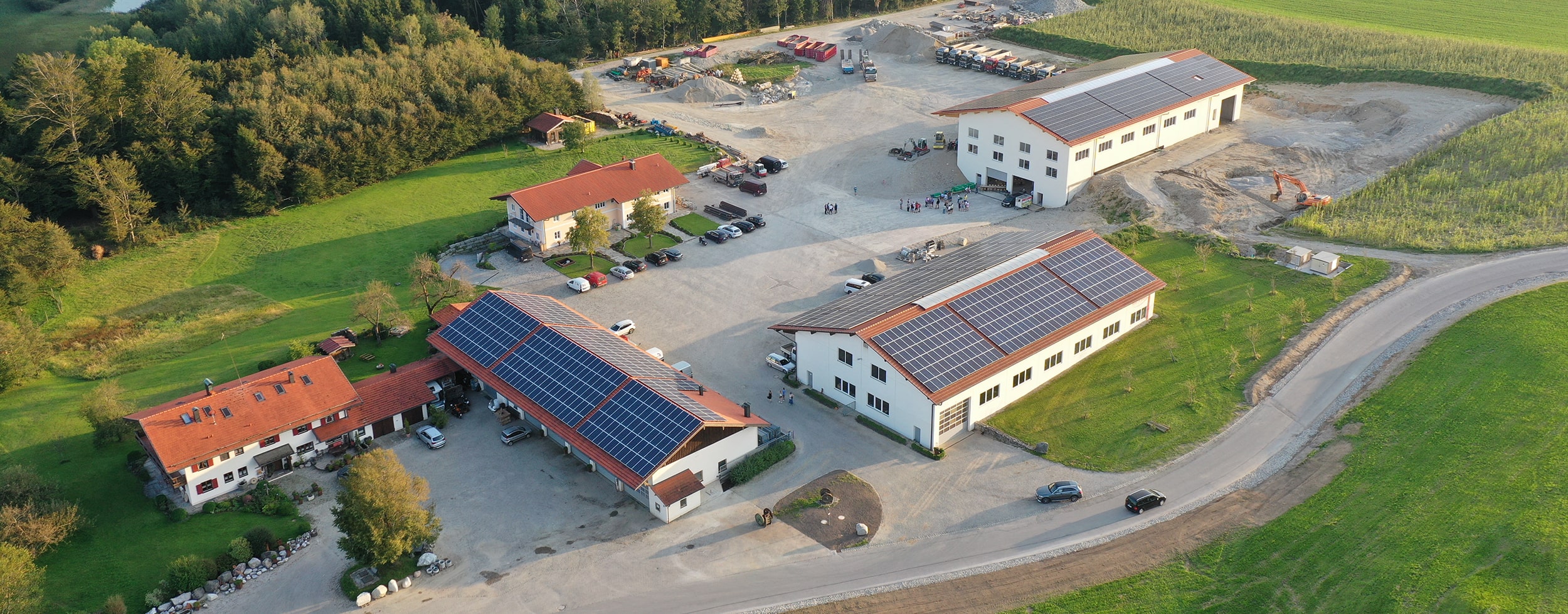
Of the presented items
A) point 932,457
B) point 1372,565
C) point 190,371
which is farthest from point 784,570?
point 190,371

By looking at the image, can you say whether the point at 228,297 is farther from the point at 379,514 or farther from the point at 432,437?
the point at 379,514

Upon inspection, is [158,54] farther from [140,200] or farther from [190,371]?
[190,371]

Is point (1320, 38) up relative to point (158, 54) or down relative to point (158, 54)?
down

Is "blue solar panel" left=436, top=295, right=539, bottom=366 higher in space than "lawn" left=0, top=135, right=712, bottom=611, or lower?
higher

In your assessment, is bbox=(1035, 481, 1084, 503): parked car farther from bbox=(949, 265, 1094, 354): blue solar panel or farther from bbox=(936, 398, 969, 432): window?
bbox=(949, 265, 1094, 354): blue solar panel

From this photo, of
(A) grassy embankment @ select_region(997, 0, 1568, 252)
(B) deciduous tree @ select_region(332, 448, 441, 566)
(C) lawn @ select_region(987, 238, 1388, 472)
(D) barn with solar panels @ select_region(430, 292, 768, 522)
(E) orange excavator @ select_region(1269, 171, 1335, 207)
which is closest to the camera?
(B) deciduous tree @ select_region(332, 448, 441, 566)

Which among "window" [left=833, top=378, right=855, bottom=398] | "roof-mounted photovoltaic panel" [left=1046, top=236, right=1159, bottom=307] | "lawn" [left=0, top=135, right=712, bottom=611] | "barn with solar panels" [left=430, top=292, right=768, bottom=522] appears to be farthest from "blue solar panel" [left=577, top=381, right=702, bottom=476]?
"roof-mounted photovoltaic panel" [left=1046, top=236, right=1159, bottom=307]
